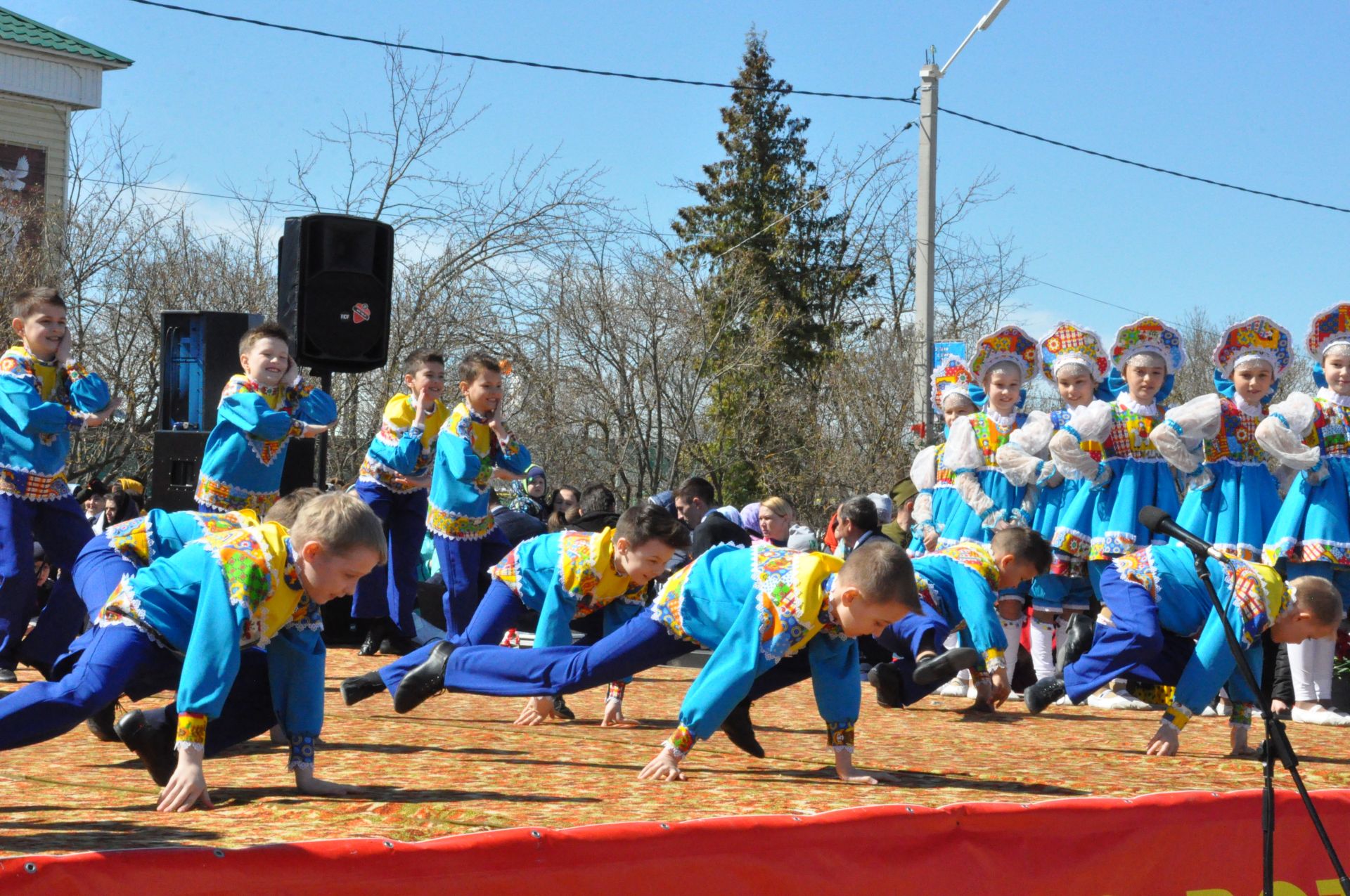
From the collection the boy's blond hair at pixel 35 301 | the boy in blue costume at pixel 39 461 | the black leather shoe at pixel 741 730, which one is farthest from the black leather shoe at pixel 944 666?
the boy's blond hair at pixel 35 301

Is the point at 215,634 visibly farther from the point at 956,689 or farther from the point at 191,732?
the point at 956,689

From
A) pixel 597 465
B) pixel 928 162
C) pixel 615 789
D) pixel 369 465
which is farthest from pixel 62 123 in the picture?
pixel 615 789

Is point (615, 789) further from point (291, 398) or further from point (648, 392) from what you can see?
point (648, 392)

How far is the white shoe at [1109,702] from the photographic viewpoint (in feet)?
21.1

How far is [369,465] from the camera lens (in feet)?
23.5

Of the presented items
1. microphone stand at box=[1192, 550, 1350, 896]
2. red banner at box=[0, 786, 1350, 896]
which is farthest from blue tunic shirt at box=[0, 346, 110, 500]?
microphone stand at box=[1192, 550, 1350, 896]

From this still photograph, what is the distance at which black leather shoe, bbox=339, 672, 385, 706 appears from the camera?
16.2 feet

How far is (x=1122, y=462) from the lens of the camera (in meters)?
6.64

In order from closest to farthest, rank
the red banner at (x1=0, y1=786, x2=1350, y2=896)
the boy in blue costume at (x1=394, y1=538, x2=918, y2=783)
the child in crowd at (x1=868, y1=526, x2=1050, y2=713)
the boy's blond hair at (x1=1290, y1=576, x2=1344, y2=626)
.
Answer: the red banner at (x1=0, y1=786, x2=1350, y2=896), the boy in blue costume at (x1=394, y1=538, x2=918, y2=783), the boy's blond hair at (x1=1290, y1=576, x2=1344, y2=626), the child in crowd at (x1=868, y1=526, x2=1050, y2=713)

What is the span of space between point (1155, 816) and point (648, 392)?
46.7 ft

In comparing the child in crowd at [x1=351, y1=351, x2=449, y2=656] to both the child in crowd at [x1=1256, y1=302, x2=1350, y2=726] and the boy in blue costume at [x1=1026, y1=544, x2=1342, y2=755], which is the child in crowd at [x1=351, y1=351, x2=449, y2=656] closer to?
the boy in blue costume at [x1=1026, y1=544, x2=1342, y2=755]

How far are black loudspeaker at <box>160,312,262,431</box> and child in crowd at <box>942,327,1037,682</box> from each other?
3.97 metres

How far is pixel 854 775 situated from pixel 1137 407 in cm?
328

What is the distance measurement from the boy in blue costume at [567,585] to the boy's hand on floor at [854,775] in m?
0.89
